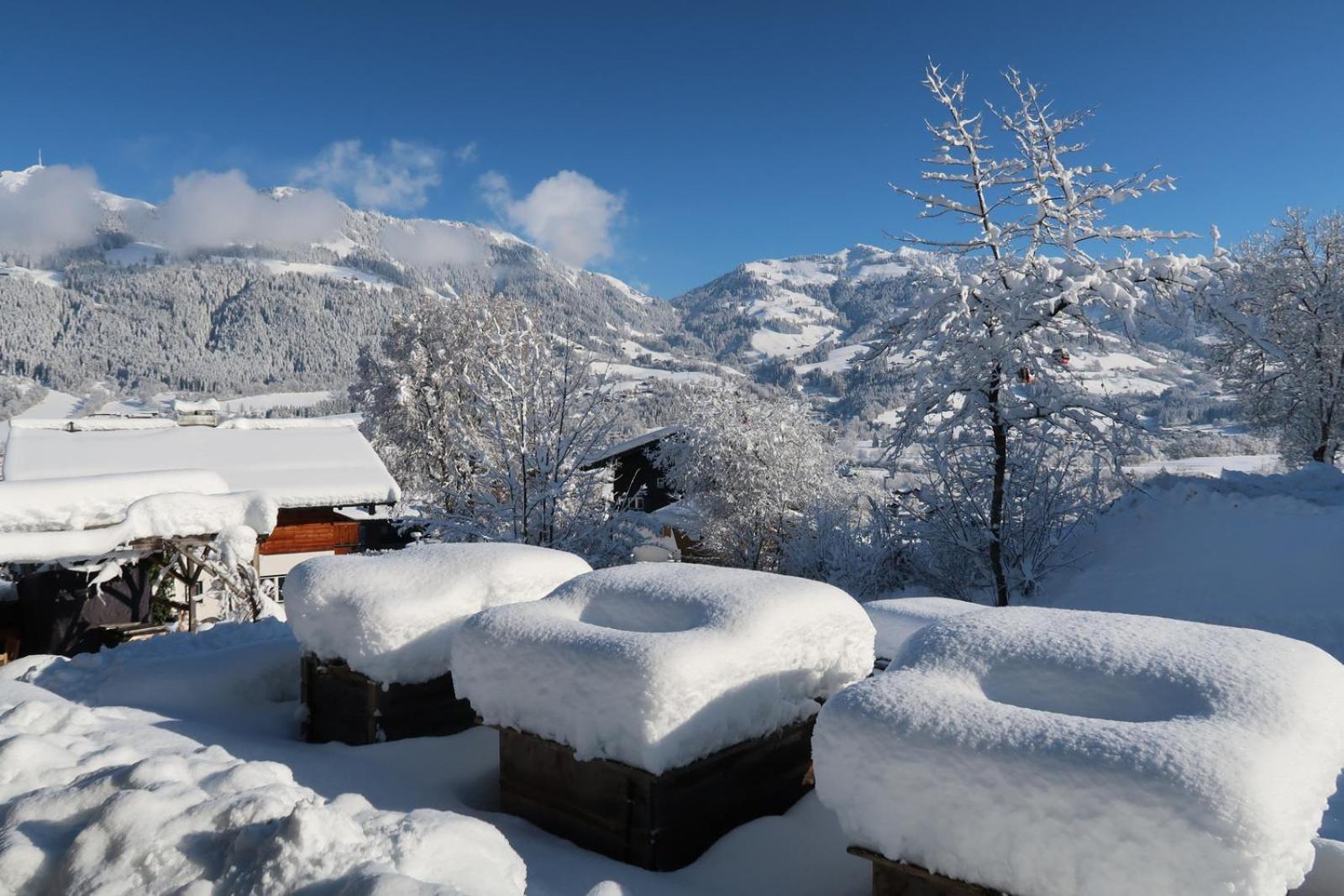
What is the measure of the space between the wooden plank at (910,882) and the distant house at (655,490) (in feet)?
79.3

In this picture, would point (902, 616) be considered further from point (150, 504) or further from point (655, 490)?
point (655, 490)

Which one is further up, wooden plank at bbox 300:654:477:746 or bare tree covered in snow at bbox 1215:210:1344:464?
bare tree covered in snow at bbox 1215:210:1344:464

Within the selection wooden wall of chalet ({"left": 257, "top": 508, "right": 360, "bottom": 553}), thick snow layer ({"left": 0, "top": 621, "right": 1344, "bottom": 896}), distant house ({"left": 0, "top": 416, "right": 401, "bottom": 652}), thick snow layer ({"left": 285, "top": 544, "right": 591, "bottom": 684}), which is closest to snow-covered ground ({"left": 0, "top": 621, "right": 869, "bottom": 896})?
thick snow layer ({"left": 0, "top": 621, "right": 1344, "bottom": 896})

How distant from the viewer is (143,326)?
158m

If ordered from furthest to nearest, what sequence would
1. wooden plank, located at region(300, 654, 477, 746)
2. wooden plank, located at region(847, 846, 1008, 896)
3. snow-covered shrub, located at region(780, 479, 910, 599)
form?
snow-covered shrub, located at region(780, 479, 910, 599) < wooden plank, located at region(300, 654, 477, 746) < wooden plank, located at region(847, 846, 1008, 896)

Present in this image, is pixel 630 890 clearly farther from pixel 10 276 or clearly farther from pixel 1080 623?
pixel 10 276

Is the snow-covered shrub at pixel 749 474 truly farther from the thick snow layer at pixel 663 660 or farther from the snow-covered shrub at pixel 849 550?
the thick snow layer at pixel 663 660

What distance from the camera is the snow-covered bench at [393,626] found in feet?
22.9

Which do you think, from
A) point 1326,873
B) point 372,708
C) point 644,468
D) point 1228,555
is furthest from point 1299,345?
→ point 372,708

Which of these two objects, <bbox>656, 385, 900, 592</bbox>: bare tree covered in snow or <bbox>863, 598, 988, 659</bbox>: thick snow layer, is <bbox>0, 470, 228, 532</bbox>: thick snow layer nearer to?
<bbox>863, 598, 988, 659</bbox>: thick snow layer

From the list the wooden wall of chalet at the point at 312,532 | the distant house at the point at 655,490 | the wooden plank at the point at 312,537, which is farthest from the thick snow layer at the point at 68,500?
the distant house at the point at 655,490

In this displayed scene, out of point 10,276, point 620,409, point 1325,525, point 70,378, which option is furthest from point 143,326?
point 1325,525

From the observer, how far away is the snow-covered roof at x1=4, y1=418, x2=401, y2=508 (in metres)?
21.4

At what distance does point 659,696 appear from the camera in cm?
482
